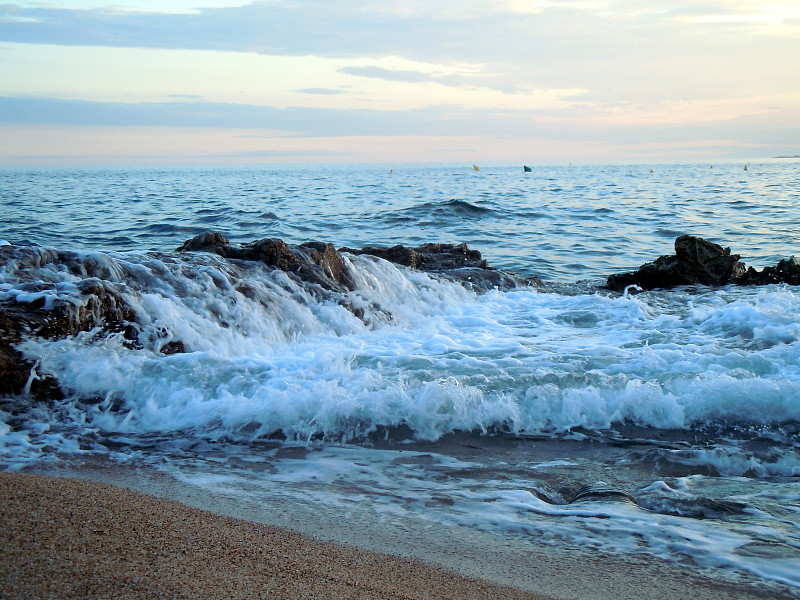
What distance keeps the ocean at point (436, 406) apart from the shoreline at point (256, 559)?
9 cm

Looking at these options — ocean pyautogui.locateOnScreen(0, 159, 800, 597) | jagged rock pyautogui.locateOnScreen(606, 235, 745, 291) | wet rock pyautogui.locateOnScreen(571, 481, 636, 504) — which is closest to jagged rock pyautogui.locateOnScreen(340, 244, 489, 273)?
ocean pyautogui.locateOnScreen(0, 159, 800, 597)

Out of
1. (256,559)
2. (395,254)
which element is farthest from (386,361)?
(395,254)

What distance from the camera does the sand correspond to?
7.14 feet

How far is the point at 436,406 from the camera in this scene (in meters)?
4.94

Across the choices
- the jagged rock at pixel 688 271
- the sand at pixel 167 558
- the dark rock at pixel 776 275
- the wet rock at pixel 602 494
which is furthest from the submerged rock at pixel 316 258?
the sand at pixel 167 558

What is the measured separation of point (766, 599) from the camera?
2615 millimetres

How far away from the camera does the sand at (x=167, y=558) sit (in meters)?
2.18

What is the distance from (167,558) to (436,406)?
2.79 m

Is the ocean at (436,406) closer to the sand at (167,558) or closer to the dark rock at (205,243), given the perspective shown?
the sand at (167,558)

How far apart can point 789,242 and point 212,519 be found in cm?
1574

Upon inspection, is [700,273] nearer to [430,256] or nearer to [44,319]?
[430,256]

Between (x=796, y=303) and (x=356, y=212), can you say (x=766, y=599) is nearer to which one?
(x=796, y=303)

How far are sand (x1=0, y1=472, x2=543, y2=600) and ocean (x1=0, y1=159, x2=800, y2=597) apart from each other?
376 millimetres

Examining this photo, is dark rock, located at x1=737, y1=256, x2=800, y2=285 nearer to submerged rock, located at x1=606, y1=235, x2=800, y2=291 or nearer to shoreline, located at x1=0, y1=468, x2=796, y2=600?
submerged rock, located at x1=606, y1=235, x2=800, y2=291
